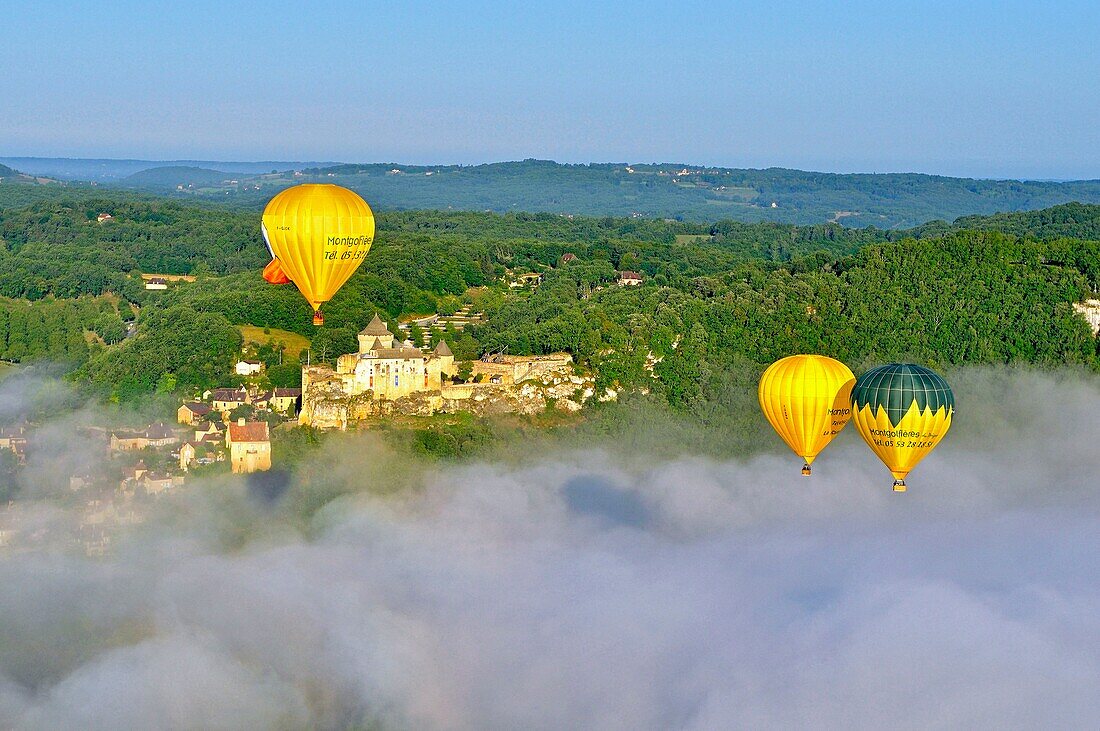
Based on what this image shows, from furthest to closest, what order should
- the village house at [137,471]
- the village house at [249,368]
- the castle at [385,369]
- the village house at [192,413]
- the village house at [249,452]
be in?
the village house at [249,368] → the village house at [192,413] → the castle at [385,369] → the village house at [137,471] → the village house at [249,452]

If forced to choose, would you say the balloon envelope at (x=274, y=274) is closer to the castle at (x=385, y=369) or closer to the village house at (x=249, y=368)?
the castle at (x=385, y=369)

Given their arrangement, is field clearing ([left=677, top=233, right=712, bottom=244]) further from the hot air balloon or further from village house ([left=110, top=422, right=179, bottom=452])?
the hot air balloon

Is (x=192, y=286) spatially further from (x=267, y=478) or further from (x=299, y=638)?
(x=299, y=638)

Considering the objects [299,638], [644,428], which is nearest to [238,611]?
[299,638]

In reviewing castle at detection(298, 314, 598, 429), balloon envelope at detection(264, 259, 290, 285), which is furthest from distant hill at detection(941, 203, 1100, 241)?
balloon envelope at detection(264, 259, 290, 285)

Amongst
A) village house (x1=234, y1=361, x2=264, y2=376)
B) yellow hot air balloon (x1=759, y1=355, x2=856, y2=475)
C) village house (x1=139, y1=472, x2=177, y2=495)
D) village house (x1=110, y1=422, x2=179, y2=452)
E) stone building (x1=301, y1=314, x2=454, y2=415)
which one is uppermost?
yellow hot air balloon (x1=759, y1=355, x2=856, y2=475)

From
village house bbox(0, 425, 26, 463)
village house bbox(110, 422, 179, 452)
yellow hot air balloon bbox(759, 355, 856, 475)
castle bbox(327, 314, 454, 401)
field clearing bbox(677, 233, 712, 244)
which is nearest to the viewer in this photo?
yellow hot air balloon bbox(759, 355, 856, 475)

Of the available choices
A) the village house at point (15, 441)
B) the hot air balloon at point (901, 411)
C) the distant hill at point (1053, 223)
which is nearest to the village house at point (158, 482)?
the village house at point (15, 441)
